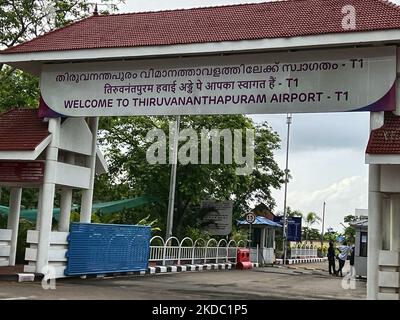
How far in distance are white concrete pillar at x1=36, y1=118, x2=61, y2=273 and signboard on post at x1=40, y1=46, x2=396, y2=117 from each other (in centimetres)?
90

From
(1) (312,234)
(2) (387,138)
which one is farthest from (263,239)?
(1) (312,234)

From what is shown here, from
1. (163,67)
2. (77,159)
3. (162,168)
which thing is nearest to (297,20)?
(163,67)

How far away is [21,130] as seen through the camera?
13742 mm

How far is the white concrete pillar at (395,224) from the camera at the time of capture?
1076cm

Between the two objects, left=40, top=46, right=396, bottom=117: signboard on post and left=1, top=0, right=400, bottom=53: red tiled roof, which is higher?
left=1, top=0, right=400, bottom=53: red tiled roof

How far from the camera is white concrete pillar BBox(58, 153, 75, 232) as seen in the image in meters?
14.4

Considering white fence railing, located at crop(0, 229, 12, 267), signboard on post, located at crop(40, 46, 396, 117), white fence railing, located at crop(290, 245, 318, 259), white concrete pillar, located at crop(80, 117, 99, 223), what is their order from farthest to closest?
white fence railing, located at crop(290, 245, 318, 259) → white fence railing, located at crop(0, 229, 12, 267) → white concrete pillar, located at crop(80, 117, 99, 223) → signboard on post, located at crop(40, 46, 396, 117)

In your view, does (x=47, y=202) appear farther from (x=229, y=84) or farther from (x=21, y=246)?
(x=21, y=246)

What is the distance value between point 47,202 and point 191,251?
991 cm

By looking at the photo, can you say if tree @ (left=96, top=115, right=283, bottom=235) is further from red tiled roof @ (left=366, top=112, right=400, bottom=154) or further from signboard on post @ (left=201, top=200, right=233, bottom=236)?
red tiled roof @ (left=366, top=112, right=400, bottom=154)

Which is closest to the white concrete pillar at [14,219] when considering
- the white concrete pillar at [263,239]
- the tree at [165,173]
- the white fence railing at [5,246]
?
the white fence railing at [5,246]

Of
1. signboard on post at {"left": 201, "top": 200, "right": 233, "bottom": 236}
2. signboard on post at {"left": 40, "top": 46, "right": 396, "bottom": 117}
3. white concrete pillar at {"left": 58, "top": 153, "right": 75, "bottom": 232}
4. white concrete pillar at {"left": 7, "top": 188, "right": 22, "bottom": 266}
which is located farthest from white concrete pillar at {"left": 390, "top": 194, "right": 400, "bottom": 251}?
signboard on post at {"left": 201, "top": 200, "right": 233, "bottom": 236}

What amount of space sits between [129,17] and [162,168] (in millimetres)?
11648

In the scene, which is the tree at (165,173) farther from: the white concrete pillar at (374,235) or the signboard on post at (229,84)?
the white concrete pillar at (374,235)
